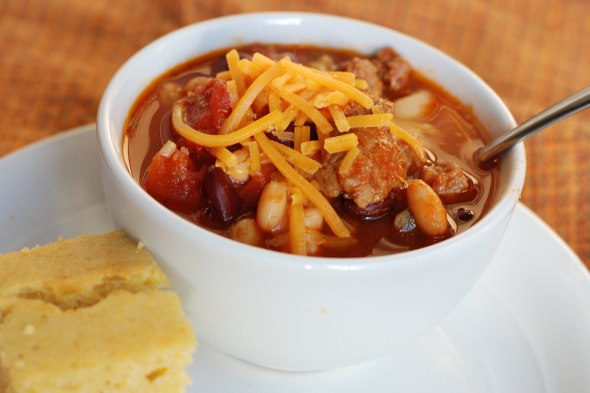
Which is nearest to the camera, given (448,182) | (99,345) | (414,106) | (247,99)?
(99,345)

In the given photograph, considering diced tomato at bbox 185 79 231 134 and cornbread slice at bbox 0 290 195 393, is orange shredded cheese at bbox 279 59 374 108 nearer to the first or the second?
diced tomato at bbox 185 79 231 134

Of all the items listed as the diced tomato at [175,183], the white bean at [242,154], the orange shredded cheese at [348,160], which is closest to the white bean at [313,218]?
the orange shredded cheese at [348,160]

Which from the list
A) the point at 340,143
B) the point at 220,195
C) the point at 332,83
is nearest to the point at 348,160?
the point at 340,143

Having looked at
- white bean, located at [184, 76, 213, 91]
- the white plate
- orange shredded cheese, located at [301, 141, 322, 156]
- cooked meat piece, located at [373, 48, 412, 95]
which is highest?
orange shredded cheese, located at [301, 141, 322, 156]

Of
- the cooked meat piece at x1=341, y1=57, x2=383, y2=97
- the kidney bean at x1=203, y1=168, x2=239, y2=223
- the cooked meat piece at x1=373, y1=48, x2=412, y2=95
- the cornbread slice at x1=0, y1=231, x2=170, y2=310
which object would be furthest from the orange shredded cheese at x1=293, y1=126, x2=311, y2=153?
the cooked meat piece at x1=373, y1=48, x2=412, y2=95

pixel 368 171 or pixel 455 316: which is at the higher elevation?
pixel 368 171

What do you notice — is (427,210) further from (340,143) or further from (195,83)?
(195,83)

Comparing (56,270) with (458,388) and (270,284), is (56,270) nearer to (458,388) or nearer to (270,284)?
(270,284)

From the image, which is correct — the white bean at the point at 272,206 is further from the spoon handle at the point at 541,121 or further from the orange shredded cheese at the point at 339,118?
the spoon handle at the point at 541,121
